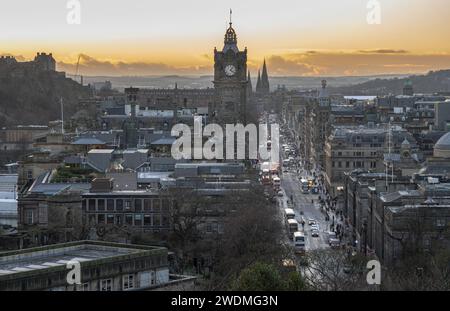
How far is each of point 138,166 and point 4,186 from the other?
7345mm

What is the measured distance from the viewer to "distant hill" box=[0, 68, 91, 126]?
474 feet

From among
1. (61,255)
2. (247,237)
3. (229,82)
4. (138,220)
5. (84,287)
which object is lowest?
(138,220)

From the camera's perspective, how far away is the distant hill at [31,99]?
144 metres

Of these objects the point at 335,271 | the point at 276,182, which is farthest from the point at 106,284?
the point at 276,182

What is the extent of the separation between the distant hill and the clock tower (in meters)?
38.5

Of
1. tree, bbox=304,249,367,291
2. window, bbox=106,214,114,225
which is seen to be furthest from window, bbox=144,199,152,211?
tree, bbox=304,249,367,291

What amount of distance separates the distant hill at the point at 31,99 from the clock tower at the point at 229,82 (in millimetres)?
38480

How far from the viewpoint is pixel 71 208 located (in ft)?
177

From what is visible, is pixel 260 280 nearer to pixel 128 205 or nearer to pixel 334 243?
pixel 128 205

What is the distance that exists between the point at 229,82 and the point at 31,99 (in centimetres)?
5671

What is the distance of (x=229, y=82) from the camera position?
101750mm

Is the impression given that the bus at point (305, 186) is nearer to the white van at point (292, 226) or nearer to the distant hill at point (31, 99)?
the white van at point (292, 226)

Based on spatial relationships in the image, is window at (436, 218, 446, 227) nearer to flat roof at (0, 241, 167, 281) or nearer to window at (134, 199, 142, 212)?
window at (134, 199, 142, 212)
